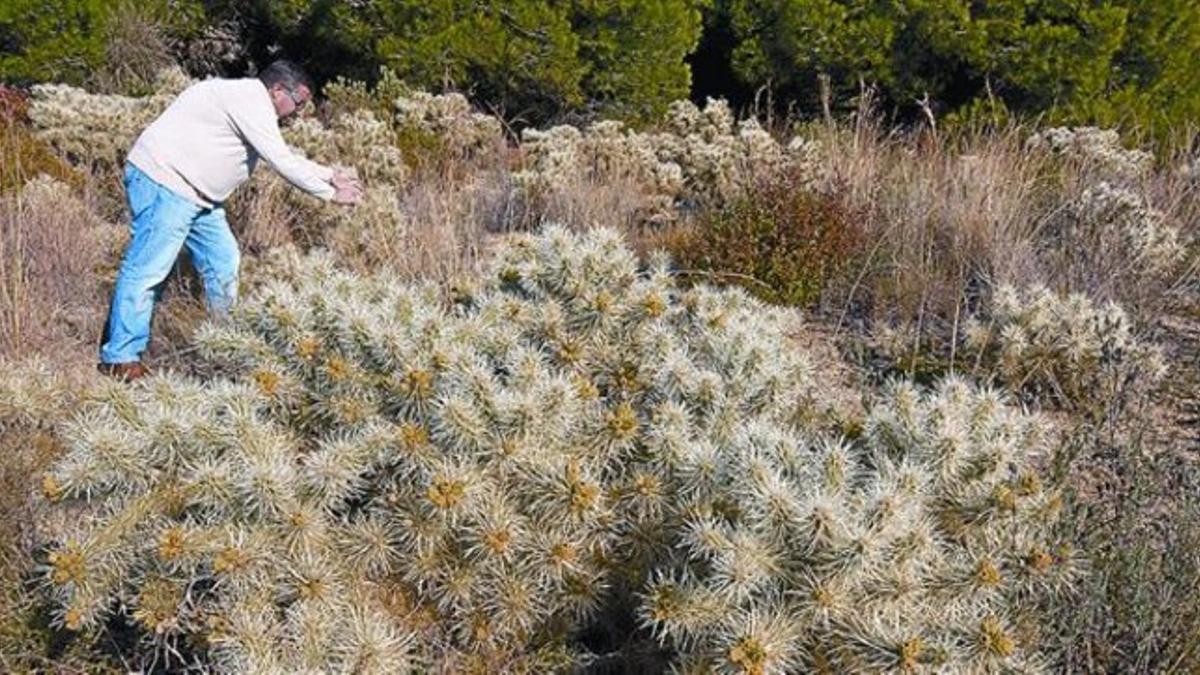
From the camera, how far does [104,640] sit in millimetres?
3266

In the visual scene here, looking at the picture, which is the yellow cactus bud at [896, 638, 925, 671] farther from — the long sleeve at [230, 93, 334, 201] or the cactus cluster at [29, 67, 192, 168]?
the cactus cluster at [29, 67, 192, 168]

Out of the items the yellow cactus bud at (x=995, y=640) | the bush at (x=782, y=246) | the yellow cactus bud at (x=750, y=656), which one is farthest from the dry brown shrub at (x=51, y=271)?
the yellow cactus bud at (x=995, y=640)

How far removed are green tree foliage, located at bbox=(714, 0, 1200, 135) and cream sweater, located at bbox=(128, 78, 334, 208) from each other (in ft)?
17.3

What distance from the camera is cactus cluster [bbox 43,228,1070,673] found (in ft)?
8.41

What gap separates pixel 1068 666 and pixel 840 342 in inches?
101

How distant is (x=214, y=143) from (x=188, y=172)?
182 millimetres

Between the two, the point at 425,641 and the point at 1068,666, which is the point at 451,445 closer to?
the point at 425,641

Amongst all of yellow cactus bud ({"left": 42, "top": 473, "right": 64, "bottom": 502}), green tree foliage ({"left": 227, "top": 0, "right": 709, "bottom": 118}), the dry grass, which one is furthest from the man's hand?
green tree foliage ({"left": 227, "top": 0, "right": 709, "bottom": 118})

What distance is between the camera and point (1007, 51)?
8.87m

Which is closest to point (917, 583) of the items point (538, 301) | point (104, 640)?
point (538, 301)

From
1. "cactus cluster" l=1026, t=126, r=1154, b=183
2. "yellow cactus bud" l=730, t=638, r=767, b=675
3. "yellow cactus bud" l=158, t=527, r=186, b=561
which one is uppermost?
"yellow cactus bud" l=158, t=527, r=186, b=561

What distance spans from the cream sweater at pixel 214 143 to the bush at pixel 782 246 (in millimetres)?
2036

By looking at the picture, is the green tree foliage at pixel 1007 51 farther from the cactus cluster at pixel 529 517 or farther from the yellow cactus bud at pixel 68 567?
the yellow cactus bud at pixel 68 567

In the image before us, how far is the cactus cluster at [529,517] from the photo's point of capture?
8.41 ft
